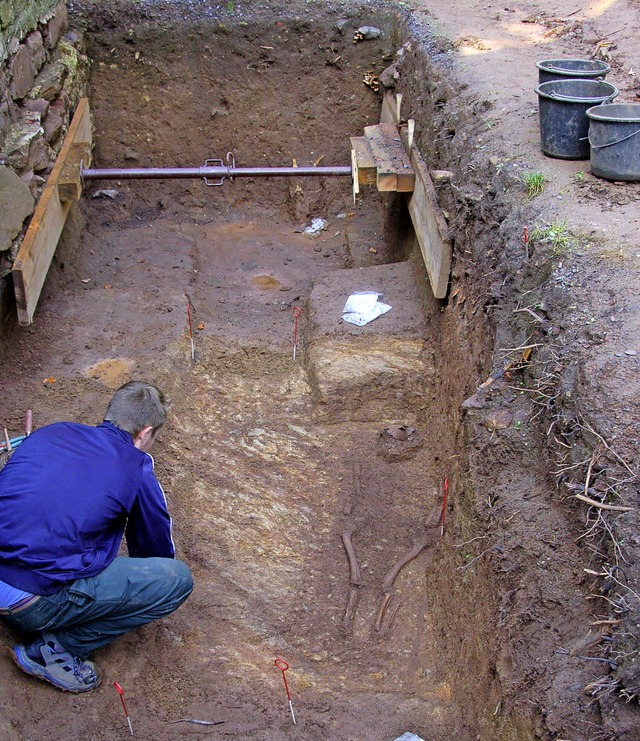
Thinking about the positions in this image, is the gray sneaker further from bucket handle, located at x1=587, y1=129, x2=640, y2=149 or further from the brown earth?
bucket handle, located at x1=587, y1=129, x2=640, y2=149

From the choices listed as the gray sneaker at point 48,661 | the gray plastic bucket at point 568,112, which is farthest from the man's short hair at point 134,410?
the gray plastic bucket at point 568,112

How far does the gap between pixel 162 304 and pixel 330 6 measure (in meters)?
4.22

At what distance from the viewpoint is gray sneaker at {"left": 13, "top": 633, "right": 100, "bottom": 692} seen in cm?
331

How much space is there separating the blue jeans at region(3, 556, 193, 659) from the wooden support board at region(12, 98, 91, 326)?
2.22 metres

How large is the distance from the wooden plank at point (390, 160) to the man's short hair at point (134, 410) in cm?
336

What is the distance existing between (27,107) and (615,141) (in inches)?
168

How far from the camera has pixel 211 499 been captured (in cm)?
469

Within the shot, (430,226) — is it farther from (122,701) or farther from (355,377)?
(122,701)

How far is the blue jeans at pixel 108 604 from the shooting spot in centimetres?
321

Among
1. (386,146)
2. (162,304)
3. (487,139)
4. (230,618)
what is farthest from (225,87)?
(230,618)

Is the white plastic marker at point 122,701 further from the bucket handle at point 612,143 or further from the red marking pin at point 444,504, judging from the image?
the bucket handle at point 612,143

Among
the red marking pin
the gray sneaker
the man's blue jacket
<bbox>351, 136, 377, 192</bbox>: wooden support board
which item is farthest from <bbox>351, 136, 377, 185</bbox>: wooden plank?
the gray sneaker

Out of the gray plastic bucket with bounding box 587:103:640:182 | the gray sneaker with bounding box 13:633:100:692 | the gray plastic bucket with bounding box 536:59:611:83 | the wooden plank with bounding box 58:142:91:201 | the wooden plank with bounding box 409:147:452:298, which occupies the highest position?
the gray plastic bucket with bounding box 536:59:611:83

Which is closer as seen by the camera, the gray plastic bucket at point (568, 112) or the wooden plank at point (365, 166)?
the gray plastic bucket at point (568, 112)
